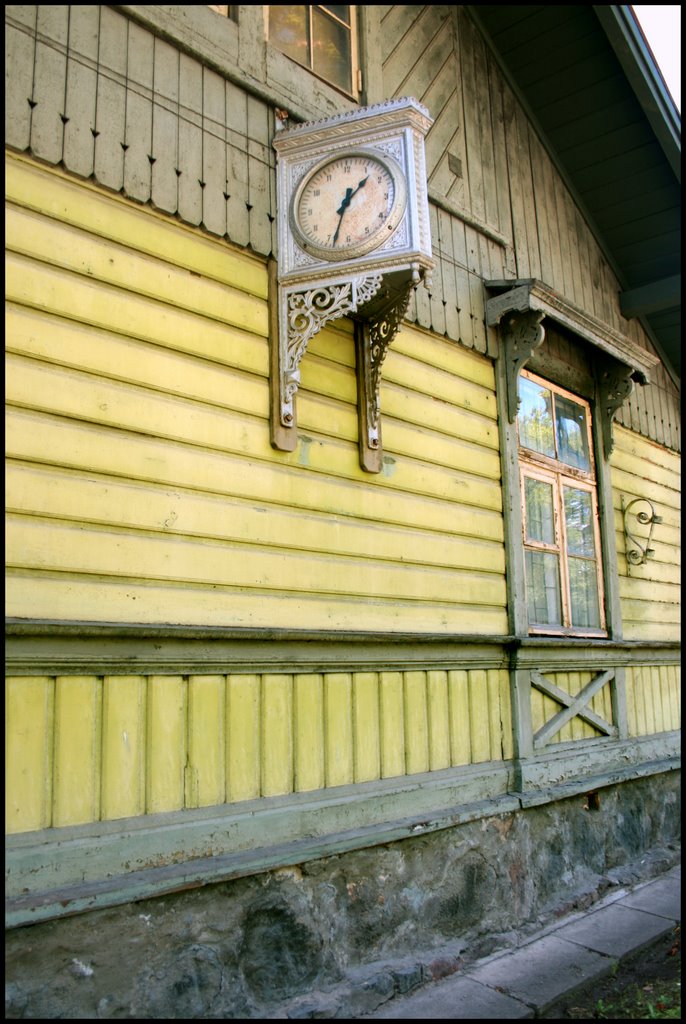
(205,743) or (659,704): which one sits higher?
(205,743)

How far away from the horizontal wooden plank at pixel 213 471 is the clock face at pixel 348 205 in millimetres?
1087

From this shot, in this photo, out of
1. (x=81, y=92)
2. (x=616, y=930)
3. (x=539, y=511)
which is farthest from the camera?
(x=539, y=511)

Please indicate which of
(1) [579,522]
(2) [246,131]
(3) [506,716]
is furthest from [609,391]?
(2) [246,131]

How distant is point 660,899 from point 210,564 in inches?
170

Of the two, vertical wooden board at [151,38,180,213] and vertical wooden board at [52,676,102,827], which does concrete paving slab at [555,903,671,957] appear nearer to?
vertical wooden board at [52,676,102,827]

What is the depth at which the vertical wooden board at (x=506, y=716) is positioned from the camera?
17.9ft

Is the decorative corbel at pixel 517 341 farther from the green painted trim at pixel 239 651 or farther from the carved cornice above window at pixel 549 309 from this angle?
the green painted trim at pixel 239 651

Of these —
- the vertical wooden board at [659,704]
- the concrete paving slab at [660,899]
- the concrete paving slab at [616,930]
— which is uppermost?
the vertical wooden board at [659,704]

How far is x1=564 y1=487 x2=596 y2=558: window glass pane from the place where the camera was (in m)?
6.71

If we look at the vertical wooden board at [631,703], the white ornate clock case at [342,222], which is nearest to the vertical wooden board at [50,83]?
the white ornate clock case at [342,222]

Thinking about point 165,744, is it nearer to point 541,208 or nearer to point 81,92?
point 81,92

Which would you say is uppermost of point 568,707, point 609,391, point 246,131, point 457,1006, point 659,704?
point 246,131

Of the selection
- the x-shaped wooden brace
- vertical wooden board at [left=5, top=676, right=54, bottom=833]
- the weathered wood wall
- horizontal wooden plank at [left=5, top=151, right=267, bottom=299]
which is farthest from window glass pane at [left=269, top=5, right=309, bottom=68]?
the x-shaped wooden brace

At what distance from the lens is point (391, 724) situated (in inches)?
182
